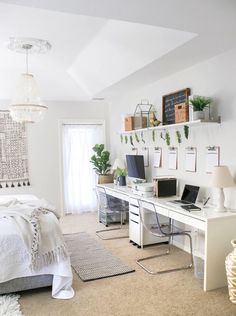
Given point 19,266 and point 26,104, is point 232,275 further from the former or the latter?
point 26,104

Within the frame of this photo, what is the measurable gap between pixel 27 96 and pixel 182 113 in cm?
192

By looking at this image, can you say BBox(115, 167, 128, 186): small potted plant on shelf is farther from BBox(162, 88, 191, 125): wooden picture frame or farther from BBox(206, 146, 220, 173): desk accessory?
BBox(206, 146, 220, 173): desk accessory

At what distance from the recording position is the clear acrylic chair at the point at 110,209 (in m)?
4.89

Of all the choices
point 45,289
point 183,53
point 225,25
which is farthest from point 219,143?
point 45,289

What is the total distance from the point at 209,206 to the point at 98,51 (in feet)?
7.43

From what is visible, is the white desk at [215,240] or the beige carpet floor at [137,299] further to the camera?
the white desk at [215,240]

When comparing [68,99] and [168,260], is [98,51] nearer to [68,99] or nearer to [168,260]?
[68,99]

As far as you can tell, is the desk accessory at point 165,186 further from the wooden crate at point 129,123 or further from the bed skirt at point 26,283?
the bed skirt at point 26,283

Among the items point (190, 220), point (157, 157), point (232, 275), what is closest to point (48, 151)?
point (157, 157)

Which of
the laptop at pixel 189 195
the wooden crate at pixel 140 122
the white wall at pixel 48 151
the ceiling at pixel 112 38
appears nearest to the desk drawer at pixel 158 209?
the laptop at pixel 189 195

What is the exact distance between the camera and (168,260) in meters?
3.57

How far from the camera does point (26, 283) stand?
9.09 feet

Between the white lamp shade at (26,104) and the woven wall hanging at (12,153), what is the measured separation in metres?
1.80

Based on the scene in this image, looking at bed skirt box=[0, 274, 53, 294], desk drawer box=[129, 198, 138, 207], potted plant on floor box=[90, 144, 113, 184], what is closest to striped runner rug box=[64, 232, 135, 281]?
bed skirt box=[0, 274, 53, 294]
